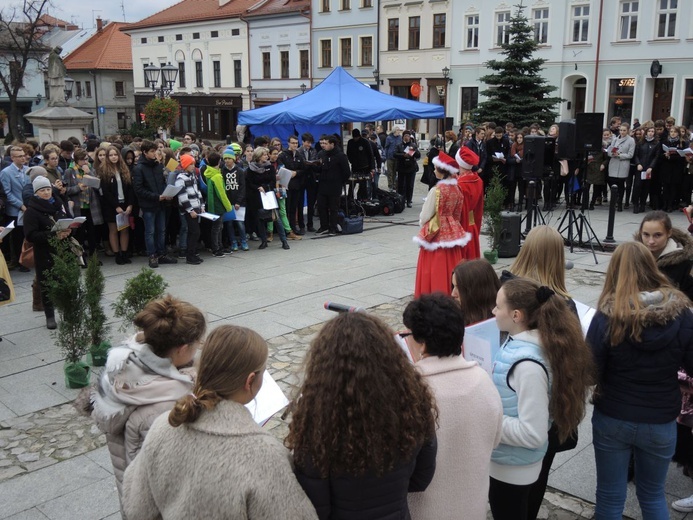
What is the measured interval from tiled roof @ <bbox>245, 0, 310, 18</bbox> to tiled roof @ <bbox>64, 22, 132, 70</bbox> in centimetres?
1689

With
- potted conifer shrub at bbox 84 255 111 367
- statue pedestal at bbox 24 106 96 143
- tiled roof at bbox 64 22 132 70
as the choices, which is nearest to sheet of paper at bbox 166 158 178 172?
potted conifer shrub at bbox 84 255 111 367

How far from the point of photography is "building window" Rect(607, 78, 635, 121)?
104ft

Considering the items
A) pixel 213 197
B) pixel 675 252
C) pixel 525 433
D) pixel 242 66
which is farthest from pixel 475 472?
pixel 242 66

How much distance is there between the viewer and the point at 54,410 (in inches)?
228

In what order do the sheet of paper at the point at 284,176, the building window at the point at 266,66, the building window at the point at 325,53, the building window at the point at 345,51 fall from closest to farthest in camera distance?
the sheet of paper at the point at 284,176 → the building window at the point at 345,51 → the building window at the point at 325,53 → the building window at the point at 266,66

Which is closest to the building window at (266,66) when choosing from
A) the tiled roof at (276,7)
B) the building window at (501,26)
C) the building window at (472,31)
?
the tiled roof at (276,7)

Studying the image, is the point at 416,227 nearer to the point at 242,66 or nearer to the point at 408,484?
the point at 408,484

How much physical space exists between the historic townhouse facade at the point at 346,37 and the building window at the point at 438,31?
4301mm

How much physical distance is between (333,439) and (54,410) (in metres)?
4.43

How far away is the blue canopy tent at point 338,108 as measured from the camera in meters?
14.8

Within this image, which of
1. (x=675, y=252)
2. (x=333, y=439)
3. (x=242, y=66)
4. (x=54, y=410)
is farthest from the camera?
(x=242, y=66)

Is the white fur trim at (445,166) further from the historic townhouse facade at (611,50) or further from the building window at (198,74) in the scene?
the building window at (198,74)

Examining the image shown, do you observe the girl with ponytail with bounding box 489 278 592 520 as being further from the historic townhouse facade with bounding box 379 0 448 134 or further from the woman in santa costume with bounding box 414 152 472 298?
the historic townhouse facade with bounding box 379 0 448 134

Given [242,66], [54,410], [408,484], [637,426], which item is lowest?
[54,410]
